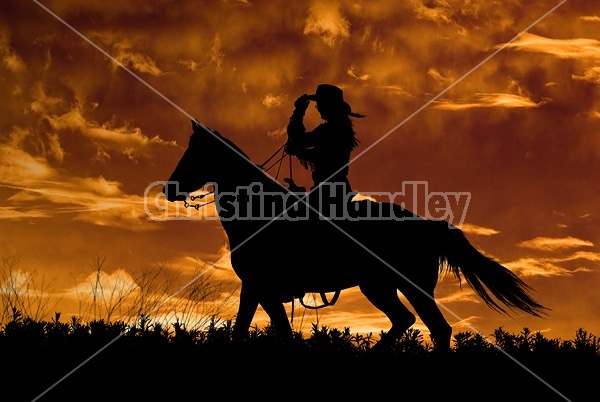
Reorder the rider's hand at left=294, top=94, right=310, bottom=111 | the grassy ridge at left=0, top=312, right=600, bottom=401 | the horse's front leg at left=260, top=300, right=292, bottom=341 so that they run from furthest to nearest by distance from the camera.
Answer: the rider's hand at left=294, top=94, right=310, bottom=111 → the horse's front leg at left=260, top=300, right=292, bottom=341 → the grassy ridge at left=0, top=312, right=600, bottom=401

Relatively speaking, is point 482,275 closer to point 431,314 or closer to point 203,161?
point 431,314

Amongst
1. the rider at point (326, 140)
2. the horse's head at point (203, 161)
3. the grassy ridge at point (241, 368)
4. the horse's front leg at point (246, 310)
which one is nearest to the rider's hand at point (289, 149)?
the rider at point (326, 140)

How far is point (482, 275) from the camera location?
9539 mm

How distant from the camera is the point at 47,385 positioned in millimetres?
6145

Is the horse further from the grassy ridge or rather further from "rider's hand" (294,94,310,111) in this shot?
the grassy ridge

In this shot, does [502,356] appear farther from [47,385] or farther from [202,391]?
[47,385]

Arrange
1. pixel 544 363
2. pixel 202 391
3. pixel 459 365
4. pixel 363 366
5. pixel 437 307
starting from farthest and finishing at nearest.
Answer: pixel 437 307 < pixel 544 363 < pixel 459 365 < pixel 363 366 < pixel 202 391

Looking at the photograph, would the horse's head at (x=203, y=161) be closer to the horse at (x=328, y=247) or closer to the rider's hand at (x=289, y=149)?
the horse at (x=328, y=247)

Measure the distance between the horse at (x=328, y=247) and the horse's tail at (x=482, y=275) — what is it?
1 cm

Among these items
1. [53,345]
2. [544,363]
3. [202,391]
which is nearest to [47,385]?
[53,345]

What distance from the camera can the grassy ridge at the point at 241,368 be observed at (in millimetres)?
6137

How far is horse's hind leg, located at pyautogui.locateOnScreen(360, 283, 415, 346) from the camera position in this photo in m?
9.05

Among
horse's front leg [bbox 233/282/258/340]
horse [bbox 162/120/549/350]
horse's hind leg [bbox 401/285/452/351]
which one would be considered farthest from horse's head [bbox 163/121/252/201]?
horse's hind leg [bbox 401/285/452/351]

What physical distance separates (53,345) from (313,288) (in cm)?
378
